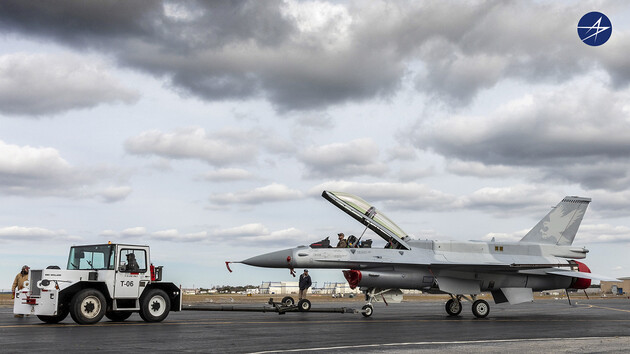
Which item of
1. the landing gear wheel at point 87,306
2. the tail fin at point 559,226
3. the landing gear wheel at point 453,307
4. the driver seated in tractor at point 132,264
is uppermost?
the tail fin at point 559,226

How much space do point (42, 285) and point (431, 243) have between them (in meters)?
14.1

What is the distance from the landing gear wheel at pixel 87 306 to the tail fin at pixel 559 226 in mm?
17644

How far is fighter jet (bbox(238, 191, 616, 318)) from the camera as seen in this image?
74.4 feet

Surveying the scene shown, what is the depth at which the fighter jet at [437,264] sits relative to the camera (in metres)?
22.7

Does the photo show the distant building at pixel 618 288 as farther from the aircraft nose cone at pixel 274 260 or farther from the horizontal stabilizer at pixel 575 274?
the aircraft nose cone at pixel 274 260

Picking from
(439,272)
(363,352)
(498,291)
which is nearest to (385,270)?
(439,272)

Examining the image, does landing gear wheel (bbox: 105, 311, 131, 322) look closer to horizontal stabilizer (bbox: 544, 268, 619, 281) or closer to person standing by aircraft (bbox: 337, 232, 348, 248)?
person standing by aircraft (bbox: 337, 232, 348, 248)

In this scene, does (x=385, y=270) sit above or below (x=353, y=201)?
below

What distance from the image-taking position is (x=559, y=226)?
26703 mm

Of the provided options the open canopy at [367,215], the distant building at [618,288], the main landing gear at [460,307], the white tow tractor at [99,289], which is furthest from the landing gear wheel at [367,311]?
the distant building at [618,288]

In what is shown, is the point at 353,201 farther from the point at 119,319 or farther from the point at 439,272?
the point at 119,319

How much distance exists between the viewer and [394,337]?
13.6 m

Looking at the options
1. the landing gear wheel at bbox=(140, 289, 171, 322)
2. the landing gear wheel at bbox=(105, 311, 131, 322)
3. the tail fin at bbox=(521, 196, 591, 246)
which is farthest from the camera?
the tail fin at bbox=(521, 196, 591, 246)

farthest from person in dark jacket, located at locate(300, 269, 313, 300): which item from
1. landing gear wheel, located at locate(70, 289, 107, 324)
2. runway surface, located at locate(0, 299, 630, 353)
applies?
landing gear wheel, located at locate(70, 289, 107, 324)
